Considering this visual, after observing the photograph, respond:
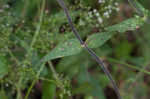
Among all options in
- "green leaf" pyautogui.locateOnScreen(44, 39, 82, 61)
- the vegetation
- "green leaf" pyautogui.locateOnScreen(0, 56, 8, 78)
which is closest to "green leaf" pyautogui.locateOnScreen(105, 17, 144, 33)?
the vegetation

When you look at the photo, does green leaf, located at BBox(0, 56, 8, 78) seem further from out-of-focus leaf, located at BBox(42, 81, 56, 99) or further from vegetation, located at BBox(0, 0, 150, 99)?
out-of-focus leaf, located at BBox(42, 81, 56, 99)

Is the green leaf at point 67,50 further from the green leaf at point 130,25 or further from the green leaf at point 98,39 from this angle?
the green leaf at point 130,25

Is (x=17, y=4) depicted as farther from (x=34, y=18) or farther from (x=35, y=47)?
(x=35, y=47)

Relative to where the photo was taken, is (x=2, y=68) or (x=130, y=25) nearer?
(x=130, y=25)

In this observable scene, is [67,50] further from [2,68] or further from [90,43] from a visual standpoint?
[2,68]

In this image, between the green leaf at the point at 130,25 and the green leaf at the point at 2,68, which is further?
the green leaf at the point at 2,68

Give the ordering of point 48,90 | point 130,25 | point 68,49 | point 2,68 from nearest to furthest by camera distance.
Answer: point 130,25
point 68,49
point 2,68
point 48,90

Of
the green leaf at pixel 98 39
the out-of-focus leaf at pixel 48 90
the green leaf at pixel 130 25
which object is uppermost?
the green leaf at pixel 130 25

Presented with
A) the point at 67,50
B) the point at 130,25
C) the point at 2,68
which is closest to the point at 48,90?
the point at 2,68

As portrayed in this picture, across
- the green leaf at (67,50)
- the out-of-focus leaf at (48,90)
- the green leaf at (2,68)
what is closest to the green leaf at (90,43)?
the green leaf at (67,50)
